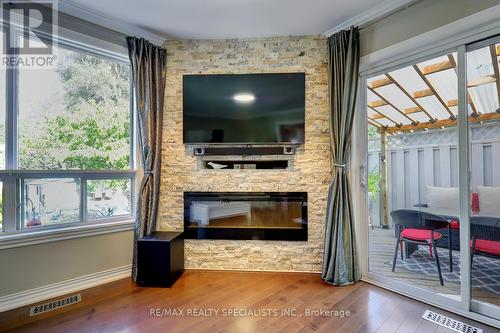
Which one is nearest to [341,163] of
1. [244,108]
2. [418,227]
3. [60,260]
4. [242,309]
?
[418,227]

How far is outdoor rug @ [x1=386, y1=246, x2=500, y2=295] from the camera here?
1.88 meters

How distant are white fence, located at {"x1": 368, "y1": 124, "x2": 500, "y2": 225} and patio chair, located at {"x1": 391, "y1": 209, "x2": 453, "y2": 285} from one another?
3.8 inches

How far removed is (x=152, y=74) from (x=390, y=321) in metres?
3.25

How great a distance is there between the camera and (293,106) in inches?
103

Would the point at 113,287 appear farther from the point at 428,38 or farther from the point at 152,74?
the point at 428,38

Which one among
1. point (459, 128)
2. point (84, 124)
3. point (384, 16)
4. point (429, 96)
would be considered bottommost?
point (459, 128)

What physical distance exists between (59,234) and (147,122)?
1367 millimetres

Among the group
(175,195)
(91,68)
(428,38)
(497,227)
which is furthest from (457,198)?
(91,68)

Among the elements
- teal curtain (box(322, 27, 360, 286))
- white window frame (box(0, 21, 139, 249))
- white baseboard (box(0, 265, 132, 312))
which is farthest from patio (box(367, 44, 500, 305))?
white window frame (box(0, 21, 139, 249))

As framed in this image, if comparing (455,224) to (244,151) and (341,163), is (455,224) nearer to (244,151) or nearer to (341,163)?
(341,163)

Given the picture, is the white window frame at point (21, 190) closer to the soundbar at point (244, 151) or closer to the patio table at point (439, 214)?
the soundbar at point (244, 151)

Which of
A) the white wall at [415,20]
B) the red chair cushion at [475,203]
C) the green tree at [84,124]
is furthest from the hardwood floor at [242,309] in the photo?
the white wall at [415,20]

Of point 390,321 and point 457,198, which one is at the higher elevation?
point 457,198

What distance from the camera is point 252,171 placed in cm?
271
